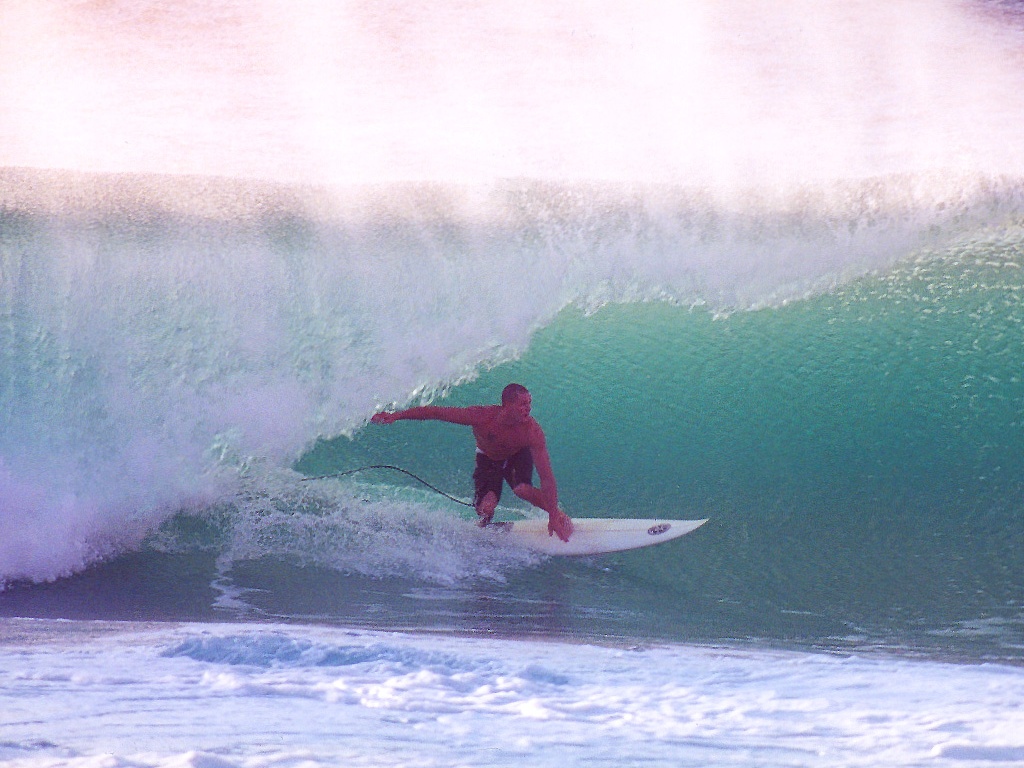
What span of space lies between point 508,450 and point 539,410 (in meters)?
1.18

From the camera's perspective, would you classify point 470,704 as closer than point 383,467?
Yes

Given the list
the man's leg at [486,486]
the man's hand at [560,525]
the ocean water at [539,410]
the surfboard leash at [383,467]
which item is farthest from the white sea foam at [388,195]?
the man's hand at [560,525]

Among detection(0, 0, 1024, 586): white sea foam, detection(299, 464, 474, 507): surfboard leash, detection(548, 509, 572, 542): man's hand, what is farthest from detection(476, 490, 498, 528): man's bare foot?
detection(0, 0, 1024, 586): white sea foam

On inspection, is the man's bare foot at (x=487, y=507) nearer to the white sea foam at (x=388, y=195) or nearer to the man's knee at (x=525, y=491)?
the man's knee at (x=525, y=491)

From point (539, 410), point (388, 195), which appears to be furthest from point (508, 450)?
point (388, 195)

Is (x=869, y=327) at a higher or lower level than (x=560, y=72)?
lower

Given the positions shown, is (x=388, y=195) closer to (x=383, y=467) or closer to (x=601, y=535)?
(x=383, y=467)

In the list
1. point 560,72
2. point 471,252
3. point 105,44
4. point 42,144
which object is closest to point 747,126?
point 560,72

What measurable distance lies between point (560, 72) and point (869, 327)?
5678 mm

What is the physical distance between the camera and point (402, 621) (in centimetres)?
401

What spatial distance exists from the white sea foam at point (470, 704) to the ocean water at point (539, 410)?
2cm

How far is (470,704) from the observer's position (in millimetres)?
2760

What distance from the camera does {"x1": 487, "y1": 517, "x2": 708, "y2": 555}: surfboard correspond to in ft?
15.6

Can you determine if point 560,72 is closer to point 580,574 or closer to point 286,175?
point 286,175
